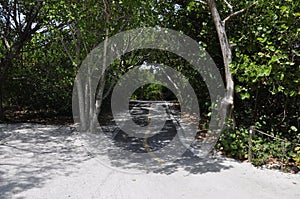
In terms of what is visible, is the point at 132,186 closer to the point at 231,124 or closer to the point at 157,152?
the point at 157,152

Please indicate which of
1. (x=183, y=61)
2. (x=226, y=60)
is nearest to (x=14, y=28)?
(x=183, y=61)

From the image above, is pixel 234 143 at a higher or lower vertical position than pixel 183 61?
lower

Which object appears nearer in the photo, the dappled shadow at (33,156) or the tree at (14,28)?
the dappled shadow at (33,156)

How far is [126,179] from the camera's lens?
17.6 feet

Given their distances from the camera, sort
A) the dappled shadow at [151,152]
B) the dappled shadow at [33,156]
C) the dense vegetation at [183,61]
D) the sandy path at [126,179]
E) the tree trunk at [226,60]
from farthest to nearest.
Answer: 1. the tree trunk at [226,60]
2. the dense vegetation at [183,61]
3. the dappled shadow at [151,152]
4. the dappled shadow at [33,156]
5. the sandy path at [126,179]

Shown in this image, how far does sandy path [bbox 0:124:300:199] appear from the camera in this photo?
4691 millimetres

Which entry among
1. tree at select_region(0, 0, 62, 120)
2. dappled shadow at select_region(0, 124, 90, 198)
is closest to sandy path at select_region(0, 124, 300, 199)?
dappled shadow at select_region(0, 124, 90, 198)

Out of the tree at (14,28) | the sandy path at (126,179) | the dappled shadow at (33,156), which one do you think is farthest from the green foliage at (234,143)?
the tree at (14,28)

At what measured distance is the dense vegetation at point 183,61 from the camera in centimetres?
653

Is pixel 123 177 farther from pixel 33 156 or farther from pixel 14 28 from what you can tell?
pixel 14 28

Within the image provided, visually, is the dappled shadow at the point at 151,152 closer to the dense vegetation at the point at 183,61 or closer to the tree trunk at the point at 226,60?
the dense vegetation at the point at 183,61

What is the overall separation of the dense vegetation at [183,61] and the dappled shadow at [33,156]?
105 inches

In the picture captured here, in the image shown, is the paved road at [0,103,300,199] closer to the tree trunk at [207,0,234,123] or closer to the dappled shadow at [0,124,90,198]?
the dappled shadow at [0,124,90,198]

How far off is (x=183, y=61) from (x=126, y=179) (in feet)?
27.1
